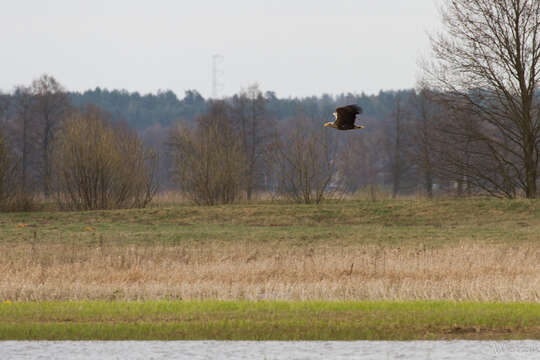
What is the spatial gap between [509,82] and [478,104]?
5.65 ft

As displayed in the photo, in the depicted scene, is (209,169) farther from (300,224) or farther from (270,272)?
(270,272)

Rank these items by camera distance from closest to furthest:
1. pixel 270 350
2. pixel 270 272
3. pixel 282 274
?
pixel 270 350 < pixel 282 274 < pixel 270 272

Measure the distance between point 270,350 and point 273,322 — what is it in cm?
98

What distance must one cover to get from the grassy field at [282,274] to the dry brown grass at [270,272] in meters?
0.05

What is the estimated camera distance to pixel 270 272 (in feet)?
60.5

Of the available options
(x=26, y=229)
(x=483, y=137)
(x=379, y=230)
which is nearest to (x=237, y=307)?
(x=379, y=230)

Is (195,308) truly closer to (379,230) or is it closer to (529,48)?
(379,230)

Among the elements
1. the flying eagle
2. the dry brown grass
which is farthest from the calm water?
the dry brown grass

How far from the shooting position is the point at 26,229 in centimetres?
3142

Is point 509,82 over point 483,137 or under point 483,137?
over

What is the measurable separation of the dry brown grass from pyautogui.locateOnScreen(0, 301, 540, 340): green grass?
85.7 inches

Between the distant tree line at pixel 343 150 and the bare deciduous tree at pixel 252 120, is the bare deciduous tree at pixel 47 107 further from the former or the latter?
the distant tree line at pixel 343 150

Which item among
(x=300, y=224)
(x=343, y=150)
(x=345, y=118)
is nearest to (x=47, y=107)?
(x=343, y=150)

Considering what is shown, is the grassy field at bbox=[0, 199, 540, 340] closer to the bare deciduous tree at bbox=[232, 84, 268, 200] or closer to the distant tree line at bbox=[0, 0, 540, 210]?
the distant tree line at bbox=[0, 0, 540, 210]
